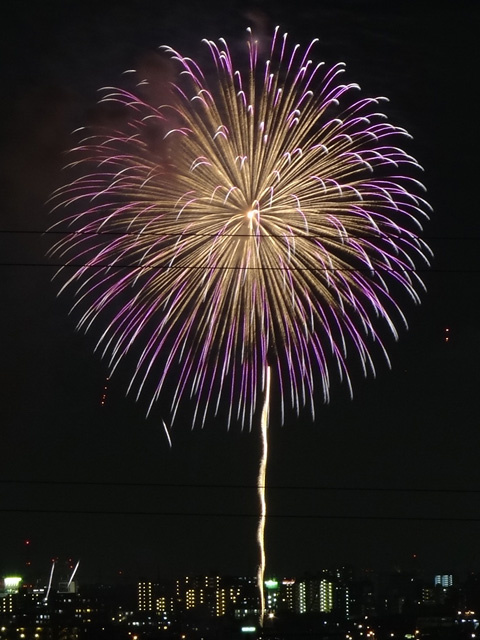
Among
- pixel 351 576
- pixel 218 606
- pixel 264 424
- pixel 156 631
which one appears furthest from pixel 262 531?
pixel 351 576

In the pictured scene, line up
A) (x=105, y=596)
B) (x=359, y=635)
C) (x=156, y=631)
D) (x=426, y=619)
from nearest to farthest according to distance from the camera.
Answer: (x=359, y=635), (x=156, y=631), (x=426, y=619), (x=105, y=596)

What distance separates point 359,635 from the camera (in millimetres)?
35406

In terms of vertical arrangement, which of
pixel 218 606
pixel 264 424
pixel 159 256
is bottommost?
pixel 218 606

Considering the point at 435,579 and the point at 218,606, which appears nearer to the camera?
the point at 218,606

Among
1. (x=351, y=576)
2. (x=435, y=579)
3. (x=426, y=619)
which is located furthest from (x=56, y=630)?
(x=435, y=579)

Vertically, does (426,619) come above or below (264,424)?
below

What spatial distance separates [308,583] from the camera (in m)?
99.1

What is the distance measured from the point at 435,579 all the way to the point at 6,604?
5847 cm

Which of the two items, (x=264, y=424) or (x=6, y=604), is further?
(x=6, y=604)

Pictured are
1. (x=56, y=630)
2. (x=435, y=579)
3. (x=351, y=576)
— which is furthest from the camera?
(x=435, y=579)

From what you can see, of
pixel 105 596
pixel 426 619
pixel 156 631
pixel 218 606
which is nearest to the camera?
pixel 156 631

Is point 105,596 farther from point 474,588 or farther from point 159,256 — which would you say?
point 159,256

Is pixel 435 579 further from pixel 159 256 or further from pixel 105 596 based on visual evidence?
pixel 159 256

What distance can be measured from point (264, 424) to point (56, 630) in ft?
51.4
